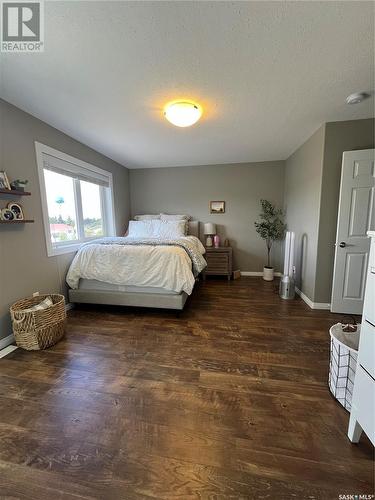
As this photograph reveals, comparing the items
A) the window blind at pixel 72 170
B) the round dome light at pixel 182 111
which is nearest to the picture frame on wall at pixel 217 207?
the window blind at pixel 72 170

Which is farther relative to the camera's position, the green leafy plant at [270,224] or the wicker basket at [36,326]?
the green leafy plant at [270,224]

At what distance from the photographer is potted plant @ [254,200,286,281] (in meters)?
4.15

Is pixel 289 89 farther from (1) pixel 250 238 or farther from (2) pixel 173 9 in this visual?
(1) pixel 250 238

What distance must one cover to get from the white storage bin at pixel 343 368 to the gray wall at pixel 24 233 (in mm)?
2833

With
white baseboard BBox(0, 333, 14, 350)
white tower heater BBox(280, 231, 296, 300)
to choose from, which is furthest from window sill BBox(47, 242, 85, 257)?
white tower heater BBox(280, 231, 296, 300)

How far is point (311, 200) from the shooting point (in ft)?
9.31

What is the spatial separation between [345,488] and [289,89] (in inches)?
103

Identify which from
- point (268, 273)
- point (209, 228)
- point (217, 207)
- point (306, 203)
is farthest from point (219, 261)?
point (306, 203)

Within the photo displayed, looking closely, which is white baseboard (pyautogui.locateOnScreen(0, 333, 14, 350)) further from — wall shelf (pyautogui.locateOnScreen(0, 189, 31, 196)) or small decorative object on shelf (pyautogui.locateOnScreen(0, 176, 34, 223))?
wall shelf (pyautogui.locateOnScreen(0, 189, 31, 196))

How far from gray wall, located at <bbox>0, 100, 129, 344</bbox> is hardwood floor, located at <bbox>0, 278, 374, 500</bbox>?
680 millimetres

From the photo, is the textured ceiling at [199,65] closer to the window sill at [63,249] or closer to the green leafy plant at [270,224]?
the window sill at [63,249]

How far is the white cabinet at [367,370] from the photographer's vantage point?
3.14 feet

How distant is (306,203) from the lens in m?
3.01

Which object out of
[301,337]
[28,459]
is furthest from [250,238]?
[28,459]
